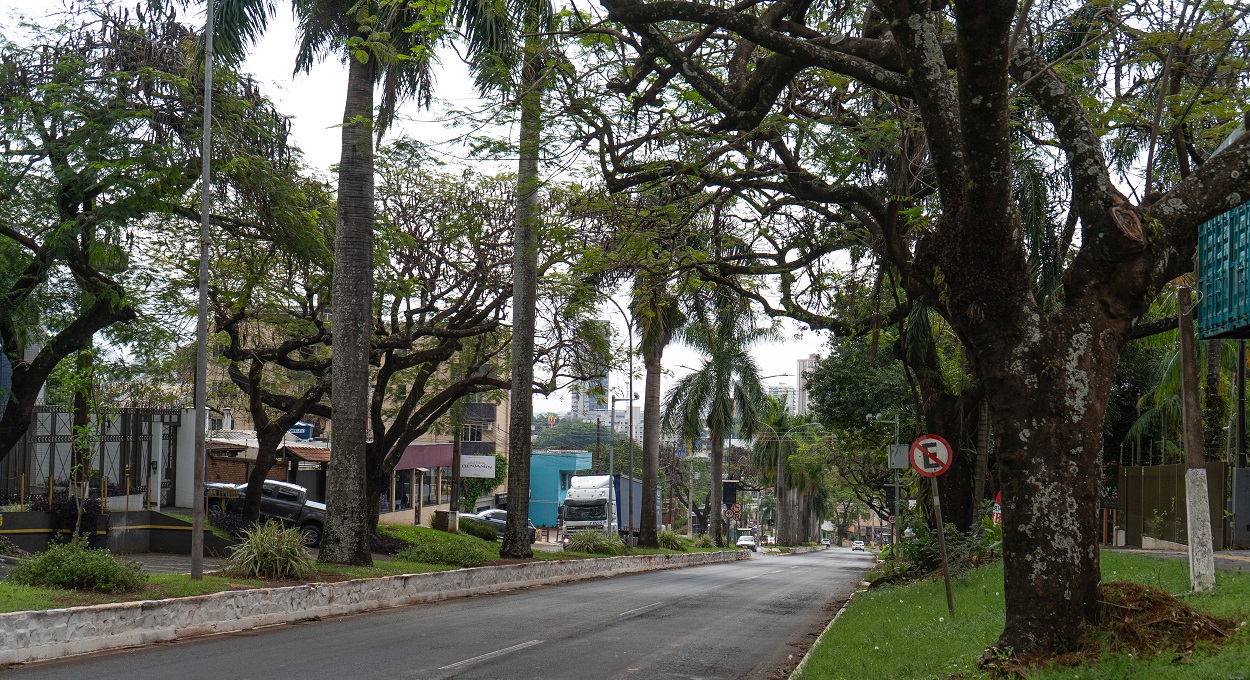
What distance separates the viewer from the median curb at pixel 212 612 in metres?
10.7

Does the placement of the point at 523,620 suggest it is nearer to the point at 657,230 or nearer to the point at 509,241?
the point at 657,230

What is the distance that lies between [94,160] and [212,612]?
28.7 feet

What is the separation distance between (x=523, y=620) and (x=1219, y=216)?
11.1 metres

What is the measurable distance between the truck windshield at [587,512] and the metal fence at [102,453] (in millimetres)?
26783

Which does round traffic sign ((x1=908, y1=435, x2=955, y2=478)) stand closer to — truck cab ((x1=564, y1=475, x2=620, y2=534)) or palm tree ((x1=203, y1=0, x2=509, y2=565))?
palm tree ((x1=203, y1=0, x2=509, y2=565))

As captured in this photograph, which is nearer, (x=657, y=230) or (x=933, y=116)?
(x=933, y=116)

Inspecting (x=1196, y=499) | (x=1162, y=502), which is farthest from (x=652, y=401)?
(x=1196, y=499)

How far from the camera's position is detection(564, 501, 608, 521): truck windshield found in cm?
5197

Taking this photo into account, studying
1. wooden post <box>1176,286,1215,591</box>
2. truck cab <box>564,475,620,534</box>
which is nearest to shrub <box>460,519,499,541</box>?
truck cab <box>564,475,620,534</box>

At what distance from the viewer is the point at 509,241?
2792cm

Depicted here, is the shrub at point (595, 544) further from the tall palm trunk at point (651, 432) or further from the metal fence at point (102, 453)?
the metal fence at point (102, 453)

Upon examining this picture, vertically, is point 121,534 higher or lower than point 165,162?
lower

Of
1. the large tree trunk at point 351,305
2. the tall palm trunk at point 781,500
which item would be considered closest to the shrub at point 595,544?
the large tree trunk at point 351,305

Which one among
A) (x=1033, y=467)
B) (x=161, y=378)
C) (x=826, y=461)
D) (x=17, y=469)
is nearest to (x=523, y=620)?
(x=1033, y=467)
